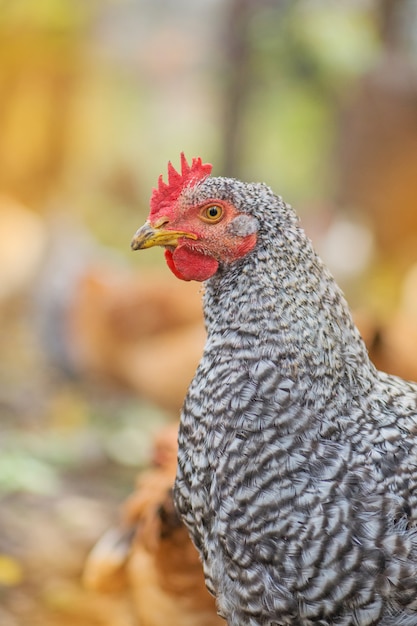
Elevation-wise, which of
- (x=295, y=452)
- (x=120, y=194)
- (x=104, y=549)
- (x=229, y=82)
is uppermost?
(x=229, y=82)

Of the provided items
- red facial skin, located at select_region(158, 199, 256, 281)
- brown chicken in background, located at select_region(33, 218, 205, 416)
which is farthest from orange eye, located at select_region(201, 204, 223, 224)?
brown chicken in background, located at select_region(33, 218, 205, 416)

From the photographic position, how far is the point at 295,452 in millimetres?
1968

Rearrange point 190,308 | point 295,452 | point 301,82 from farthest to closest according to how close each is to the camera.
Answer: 1. point 301,82
2. point 190,308
3. point 295,452

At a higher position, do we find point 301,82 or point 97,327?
point 301,82

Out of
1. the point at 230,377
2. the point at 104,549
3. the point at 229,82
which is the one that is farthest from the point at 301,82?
the point at 230,377

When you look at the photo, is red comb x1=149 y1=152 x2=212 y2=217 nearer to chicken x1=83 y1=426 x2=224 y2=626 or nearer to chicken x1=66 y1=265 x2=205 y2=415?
chicken x1=83 y1=426 x2=224 y2=626

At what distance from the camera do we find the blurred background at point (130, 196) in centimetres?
362

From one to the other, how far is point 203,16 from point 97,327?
4905 mm

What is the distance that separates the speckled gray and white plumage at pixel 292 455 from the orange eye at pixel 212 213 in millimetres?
35

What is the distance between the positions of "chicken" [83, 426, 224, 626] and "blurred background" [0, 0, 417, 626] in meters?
0.13

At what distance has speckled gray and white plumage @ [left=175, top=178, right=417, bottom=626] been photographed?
1.91 meters

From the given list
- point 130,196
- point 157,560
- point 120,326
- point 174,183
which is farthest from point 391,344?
point 130,196

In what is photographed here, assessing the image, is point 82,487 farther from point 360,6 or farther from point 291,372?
point 360,6

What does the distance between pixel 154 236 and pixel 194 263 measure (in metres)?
0.12
